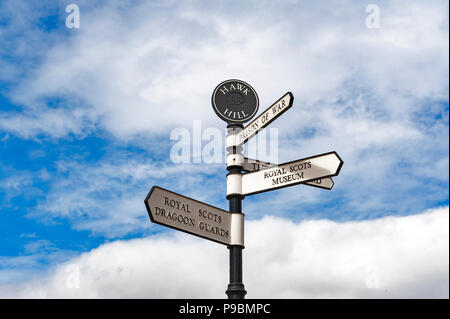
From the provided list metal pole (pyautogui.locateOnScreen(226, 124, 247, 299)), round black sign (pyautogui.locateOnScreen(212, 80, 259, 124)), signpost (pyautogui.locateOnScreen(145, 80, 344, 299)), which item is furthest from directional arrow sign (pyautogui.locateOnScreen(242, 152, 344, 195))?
round black sign (pyautogui.locateOnScreen(212, 80, 259, 124))

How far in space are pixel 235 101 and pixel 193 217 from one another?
7.85 ft

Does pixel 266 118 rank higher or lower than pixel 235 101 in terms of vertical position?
lower

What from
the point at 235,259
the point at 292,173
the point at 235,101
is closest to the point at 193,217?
the point at 235,259

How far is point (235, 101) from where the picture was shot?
9.36m

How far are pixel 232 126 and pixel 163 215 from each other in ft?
7.76

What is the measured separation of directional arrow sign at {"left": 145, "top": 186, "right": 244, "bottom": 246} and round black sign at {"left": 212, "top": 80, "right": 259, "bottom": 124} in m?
1.74

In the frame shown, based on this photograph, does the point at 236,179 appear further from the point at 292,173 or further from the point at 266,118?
the point at 266,118

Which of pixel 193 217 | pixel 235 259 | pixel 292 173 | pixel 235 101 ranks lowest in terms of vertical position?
pixel 235 259

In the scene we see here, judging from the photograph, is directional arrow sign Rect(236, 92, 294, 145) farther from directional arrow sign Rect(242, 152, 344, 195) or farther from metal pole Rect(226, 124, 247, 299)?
directional arrow sign Rect(242, 152, 344, 195)

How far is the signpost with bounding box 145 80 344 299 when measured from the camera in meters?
7.78

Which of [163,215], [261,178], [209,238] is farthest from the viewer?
[261,178]
